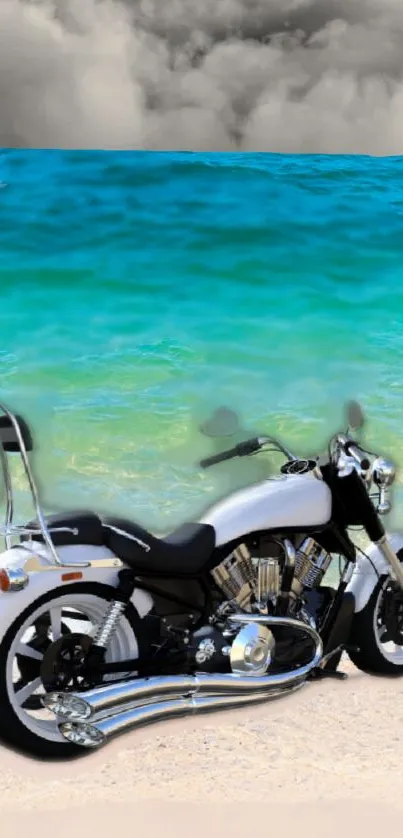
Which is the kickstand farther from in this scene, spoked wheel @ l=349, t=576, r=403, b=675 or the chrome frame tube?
the chrome frame tube

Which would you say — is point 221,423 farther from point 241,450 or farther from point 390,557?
point 390,557

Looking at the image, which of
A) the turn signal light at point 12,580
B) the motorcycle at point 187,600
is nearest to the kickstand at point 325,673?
the motorcycle at point 187,600

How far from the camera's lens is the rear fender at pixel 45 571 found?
3.14 meters

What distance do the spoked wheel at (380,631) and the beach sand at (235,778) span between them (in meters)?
0.17

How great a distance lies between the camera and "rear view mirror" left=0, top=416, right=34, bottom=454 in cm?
314

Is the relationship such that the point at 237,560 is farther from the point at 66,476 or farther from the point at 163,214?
the point at 163,214

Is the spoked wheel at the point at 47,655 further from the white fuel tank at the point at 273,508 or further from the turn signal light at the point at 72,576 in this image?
the white fuel tank at the point at 273,508

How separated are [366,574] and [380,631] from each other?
247mm

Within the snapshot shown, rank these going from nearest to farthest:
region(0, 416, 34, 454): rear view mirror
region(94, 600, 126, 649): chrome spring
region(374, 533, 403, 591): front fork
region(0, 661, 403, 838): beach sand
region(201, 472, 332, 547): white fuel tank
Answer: region(0, 661, 403, 838): beach sand → region(0, 416, 34, 454): rear view mirror → region(94, 600, 126, 649): chrome spring → region(201, 472, 332, 547): white fuel tank → region(374, 533, 403, 591): front fork

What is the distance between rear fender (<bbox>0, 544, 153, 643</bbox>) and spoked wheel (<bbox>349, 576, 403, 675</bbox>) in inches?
36.9

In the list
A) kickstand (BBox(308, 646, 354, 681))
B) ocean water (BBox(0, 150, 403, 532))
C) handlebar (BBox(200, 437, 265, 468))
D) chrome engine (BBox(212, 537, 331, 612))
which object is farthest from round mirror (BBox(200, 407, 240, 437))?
ocean water (BBox(0, 150, 403, 532))

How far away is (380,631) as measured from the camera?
4055 mm

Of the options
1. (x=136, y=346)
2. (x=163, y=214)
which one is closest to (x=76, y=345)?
(x=136, y=346)

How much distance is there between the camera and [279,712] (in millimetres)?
3801
